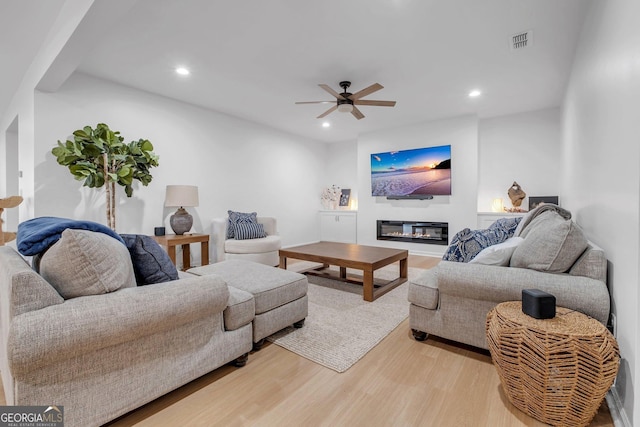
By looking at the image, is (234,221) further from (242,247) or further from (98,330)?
(98,330)

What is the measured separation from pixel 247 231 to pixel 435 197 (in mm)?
3456

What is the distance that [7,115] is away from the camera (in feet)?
15.7

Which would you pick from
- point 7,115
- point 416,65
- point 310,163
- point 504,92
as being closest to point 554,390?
point 416,65

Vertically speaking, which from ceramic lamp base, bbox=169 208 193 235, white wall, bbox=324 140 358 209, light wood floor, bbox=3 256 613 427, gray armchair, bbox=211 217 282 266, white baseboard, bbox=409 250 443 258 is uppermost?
white wall, bbox=324 140 358 209

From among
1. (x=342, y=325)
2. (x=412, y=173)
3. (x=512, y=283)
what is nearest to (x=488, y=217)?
(x=412, y=173)

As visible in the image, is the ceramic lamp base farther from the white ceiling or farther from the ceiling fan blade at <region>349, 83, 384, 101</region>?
the ceiling fan blade at <region>349, 83, 384, 101</region>

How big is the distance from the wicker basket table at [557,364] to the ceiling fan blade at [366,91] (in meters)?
2.42

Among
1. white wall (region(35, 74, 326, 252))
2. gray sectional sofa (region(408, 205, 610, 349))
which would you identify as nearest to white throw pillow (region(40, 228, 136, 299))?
gray sectional sofa (region(408, 205, 610, 349))

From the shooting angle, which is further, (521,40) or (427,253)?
(427,253)

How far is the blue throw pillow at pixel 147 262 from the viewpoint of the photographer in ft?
5.25

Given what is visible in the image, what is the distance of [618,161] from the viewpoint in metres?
1.47

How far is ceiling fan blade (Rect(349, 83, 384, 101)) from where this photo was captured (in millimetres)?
3002

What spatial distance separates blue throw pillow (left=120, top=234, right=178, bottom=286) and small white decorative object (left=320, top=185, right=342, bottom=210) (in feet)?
17.6

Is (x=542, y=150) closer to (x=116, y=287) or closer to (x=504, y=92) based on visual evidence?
(x=504, y=92)
